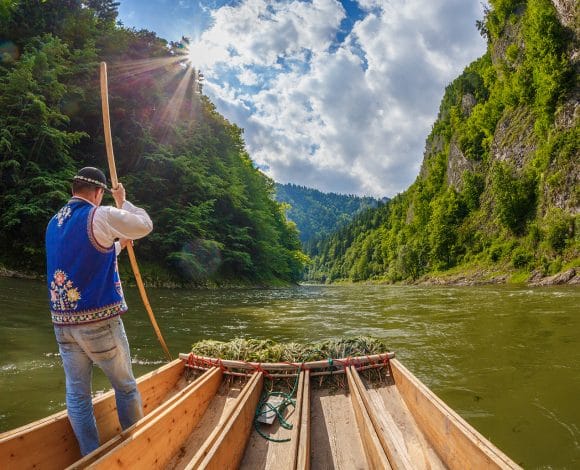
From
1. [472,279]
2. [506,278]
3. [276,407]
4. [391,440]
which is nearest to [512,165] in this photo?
[472,279]

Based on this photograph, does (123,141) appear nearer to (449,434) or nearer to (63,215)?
(63,215)

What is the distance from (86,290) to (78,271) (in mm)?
181

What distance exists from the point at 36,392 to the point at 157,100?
91.8 feet

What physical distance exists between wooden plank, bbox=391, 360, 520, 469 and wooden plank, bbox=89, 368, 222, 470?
268 cm

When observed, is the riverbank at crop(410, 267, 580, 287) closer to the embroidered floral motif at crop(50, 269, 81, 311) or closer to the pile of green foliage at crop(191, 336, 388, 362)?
the pile of green foliage at crop(191, 336, 388, 362)

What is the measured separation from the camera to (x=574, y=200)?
1224 inches

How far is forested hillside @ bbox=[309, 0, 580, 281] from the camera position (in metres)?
33.5

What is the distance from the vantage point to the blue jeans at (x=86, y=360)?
310 centimetres

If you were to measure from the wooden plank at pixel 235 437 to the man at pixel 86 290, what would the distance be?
3.88ft

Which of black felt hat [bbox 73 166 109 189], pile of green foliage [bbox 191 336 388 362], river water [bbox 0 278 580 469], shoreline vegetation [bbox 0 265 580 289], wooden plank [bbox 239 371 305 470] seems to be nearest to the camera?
black felt hat [bbox 73 166 109 189]

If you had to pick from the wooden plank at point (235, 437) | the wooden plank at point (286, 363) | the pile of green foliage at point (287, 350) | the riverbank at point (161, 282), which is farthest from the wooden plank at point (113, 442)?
the riverbank at point (161, 282)

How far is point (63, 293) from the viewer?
122 inches

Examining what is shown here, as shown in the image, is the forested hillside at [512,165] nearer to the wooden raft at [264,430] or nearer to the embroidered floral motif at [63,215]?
the wooden raft at [264,430]

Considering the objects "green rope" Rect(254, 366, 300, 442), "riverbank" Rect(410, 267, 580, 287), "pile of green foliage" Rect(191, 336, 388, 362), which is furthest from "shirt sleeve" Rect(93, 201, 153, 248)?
"riverbank" Rect(410, 267, 580, 287)
